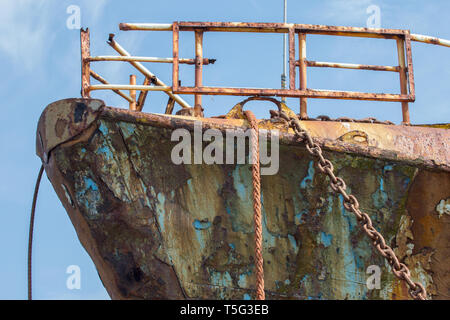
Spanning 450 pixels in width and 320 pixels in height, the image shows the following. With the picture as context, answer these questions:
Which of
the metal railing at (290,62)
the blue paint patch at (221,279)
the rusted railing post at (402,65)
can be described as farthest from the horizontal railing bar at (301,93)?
the blue paint patch at (221,279)

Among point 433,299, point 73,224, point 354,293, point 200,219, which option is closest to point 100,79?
point 73,224

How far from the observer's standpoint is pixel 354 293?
4.27 metres

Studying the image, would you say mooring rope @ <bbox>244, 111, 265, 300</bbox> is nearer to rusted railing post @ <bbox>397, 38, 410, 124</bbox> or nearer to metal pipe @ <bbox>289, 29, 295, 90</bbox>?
metal pipe @ <bbox>289, 29, 295, 90</bbox>

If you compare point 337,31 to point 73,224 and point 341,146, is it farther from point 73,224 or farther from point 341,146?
point 73,224

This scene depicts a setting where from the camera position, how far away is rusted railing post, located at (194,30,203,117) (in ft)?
15.5

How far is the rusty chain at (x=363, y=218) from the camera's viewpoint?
11.5 feet

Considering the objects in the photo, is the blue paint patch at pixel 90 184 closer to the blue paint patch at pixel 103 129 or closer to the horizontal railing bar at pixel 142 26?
the blue paint patch at pixel 103 129

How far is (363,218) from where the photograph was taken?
3594 mm

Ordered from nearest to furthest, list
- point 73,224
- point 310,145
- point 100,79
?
point 310,145, point 73,224, point 100,79

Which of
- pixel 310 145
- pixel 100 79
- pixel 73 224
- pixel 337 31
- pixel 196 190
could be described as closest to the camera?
pixel 310 145

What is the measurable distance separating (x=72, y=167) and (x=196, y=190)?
820mm

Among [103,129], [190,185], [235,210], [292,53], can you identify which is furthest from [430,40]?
[103,129]

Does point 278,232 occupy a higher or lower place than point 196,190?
lower

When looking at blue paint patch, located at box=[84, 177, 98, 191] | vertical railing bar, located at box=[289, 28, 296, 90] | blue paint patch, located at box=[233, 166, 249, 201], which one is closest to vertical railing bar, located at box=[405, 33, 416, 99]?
vertical railing bar, located at box=[289, 28, 296, 90]
